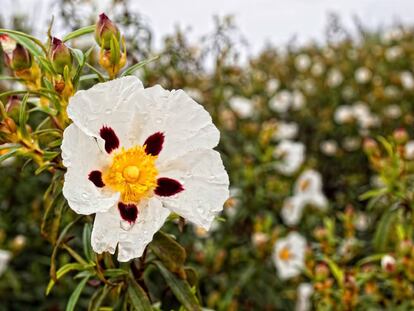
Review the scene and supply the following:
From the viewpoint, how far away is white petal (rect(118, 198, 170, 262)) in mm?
1128

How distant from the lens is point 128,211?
116 centimetres

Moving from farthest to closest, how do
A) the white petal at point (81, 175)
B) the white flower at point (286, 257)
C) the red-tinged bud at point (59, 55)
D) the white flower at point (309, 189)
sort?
the white flower at point (309, 189) → the white flower at point (286, 257) → the red-tinged bud at point (59, 55) → the white petal at point (81, 175)

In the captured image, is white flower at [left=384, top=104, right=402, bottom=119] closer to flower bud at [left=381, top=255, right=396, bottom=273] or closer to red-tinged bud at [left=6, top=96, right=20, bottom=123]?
flower bud at [left=381, top=255, right=396, bottom=273]

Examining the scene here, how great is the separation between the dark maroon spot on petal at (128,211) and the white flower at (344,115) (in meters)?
3.88

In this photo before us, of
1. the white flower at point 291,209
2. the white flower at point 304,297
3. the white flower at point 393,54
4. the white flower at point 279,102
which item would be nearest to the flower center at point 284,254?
the white flower at point 304,297

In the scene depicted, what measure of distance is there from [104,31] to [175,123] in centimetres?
24

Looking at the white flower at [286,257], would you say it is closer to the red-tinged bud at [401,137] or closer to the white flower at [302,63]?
the red-tinged bud at [401,137]

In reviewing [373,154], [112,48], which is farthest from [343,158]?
[112,48]

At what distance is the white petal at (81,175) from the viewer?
1100 millimetres

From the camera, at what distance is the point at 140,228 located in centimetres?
114

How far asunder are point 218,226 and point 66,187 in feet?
6.84

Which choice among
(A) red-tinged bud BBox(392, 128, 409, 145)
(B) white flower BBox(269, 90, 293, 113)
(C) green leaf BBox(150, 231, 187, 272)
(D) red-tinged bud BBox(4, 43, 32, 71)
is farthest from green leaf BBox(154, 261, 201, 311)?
(B) white flower BBox(269, 90, 293, 113)

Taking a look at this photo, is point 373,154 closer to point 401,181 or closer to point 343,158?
point 401,181

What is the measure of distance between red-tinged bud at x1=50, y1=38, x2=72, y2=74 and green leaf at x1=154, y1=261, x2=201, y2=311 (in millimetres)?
452
